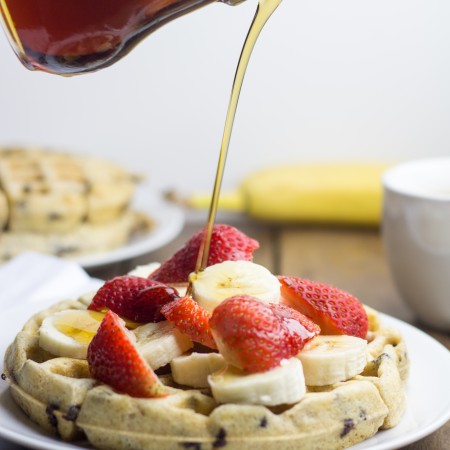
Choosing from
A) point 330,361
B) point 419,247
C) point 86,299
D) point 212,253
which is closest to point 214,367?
point 330,361

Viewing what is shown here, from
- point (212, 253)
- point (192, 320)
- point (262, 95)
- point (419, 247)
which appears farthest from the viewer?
point (262, 95)

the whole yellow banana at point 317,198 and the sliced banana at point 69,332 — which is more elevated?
the sliced banana at point 69,332

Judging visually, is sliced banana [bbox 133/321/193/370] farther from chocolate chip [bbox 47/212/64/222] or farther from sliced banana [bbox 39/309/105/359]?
chocolate chip [bbox 47/212/64/222]

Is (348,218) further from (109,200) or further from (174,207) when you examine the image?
(109,200)

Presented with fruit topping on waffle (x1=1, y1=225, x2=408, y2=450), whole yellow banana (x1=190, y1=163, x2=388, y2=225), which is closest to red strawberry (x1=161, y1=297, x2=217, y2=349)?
fruit topping on waffle (x1=1, y1=225, x2=408, y2=450)

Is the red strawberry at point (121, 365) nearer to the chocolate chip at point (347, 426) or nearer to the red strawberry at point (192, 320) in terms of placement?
the red strawberry at point (192, 320)

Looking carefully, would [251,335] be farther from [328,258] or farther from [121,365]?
[328,258]

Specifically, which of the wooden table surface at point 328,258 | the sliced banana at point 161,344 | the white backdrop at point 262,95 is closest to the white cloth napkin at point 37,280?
the wooden table surface at point 328,258
